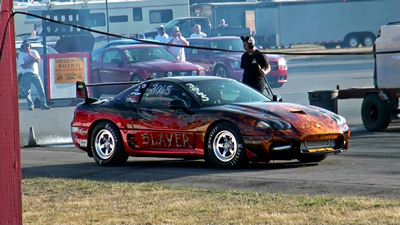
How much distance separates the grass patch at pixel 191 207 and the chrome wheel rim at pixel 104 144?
261 centimetres

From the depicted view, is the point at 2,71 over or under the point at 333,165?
over

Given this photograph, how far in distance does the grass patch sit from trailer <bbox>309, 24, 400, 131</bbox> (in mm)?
7598

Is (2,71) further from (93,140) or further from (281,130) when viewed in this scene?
(93,140)

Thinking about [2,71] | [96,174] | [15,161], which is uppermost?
[2,71]

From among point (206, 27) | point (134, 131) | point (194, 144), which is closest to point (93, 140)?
point (134, 131)

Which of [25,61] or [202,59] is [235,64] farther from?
[25,61]

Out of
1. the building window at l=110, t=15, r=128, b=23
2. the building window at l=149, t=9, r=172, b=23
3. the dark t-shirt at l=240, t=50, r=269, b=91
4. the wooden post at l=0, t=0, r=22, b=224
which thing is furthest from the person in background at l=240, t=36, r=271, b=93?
the building window at l=110, t=15, r=128, b=23

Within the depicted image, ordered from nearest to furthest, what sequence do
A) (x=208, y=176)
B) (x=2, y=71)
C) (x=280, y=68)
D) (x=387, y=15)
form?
(x=2, y=71)
(x=208, y=176)
(x=280, y=68)
(x=387, y=15)

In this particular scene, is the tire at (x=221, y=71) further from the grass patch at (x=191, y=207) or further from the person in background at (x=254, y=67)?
the grass patch at (x=191, y=207)

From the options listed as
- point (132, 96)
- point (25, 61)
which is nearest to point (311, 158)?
point (132, 96)

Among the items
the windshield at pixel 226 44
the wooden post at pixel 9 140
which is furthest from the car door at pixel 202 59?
the wooden post at pixel 9 140

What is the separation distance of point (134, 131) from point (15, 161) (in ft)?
20.3

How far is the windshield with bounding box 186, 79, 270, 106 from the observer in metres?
13.1

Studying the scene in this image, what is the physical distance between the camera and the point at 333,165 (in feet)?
41.3
